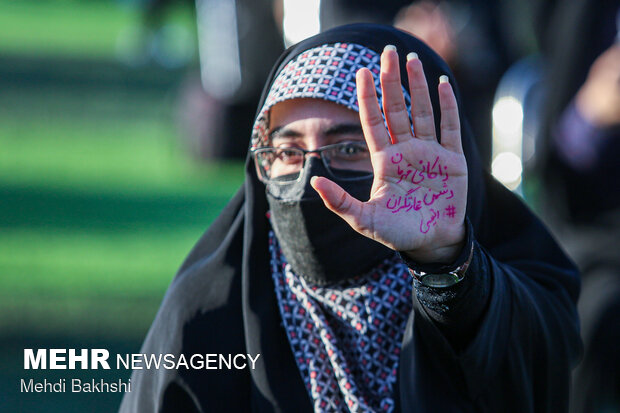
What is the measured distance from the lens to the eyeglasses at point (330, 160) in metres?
2.09

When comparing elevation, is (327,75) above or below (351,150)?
above

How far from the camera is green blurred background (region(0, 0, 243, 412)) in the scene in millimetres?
4523

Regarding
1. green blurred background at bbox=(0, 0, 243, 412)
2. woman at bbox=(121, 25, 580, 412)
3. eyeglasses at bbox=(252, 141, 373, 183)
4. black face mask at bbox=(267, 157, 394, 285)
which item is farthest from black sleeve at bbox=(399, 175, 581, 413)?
green blurred background at bbox=(0, 0, 243, 412)

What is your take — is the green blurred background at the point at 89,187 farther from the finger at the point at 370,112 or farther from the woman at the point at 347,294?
the finger at the point at 370,112

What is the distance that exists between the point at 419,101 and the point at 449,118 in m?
0.07

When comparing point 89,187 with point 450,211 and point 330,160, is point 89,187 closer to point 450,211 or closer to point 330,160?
point 330,160

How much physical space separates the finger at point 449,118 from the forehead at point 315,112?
43 centimetres

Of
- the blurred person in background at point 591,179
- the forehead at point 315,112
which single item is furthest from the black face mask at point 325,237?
the blurred person in background at point 591,179

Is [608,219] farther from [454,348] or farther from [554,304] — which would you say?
[454,348]

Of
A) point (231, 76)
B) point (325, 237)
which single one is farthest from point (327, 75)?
point (231, 76)

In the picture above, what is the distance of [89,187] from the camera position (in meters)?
6.86

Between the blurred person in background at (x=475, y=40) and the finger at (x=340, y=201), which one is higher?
the blurred person in background at (x=475, y=40)

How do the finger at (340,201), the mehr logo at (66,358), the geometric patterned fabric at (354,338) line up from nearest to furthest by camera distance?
the finger at (340,201) < the geometric patterned fabric at (354,338) < the mehr logo at (66,358)

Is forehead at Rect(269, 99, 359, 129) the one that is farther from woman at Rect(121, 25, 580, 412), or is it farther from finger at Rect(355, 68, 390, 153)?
finger at Rect(355, 68, 390, 153)
